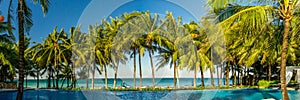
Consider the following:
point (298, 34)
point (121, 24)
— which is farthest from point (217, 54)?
point (298, 34)

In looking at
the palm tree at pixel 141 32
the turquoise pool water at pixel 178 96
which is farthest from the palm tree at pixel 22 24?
the palm tree at pixel 141 32

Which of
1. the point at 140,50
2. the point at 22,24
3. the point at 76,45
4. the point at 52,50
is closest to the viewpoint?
the point at 22,24

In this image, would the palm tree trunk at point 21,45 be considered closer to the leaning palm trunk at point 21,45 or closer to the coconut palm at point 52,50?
the leaning palm trunk at point 21,45

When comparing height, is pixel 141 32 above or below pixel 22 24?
above

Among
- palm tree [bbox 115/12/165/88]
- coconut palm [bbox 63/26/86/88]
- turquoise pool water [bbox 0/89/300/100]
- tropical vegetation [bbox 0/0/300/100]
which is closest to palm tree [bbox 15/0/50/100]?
Answer: tropical vegetation [bbox 0/0/300/100]

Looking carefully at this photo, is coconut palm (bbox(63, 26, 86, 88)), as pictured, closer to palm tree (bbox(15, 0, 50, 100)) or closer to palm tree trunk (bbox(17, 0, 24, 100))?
palm tree (bbox(15, 0, 50, 100))

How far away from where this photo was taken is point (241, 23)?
6.81 m

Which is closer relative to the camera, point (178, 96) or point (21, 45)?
point (21, 45)

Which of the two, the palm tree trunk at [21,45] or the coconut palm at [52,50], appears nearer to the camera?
the palm tree trunk at [21,45]

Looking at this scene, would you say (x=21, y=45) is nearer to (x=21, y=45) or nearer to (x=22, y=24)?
(x=21, y=45)

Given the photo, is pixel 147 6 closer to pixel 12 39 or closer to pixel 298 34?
pixel 298 34

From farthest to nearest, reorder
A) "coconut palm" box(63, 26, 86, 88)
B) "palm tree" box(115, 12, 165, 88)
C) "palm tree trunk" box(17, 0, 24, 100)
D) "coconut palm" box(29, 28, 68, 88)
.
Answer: "coconut palm" box(29, 28, 68, 88) → "coconut palm" box(63, 26, 86, 88) → "palm tree" box(115, 12, 165, 88) → "palm tree trunk" box(17, 0, 24, 100)

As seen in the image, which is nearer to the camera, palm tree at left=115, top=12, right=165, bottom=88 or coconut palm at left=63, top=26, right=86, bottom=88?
palm tree at left=115, top=12, right=165, bottom=88

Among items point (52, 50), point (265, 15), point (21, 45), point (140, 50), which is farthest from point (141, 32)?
point (265, 15)
